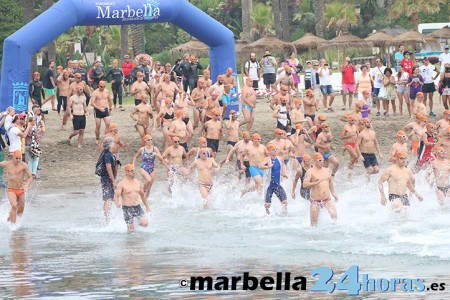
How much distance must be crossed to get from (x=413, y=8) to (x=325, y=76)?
23.4m

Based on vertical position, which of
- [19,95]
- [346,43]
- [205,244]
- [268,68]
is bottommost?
[205,244]

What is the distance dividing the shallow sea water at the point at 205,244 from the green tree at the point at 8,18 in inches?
726

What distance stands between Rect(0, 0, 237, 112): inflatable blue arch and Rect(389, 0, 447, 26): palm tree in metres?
25.4

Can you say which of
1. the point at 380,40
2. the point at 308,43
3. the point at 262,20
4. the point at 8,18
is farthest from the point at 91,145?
the point at 262,20

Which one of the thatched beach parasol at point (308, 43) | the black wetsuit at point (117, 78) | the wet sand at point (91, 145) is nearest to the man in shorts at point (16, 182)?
the wet sand at point (91, 145)

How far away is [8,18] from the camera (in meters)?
42.3

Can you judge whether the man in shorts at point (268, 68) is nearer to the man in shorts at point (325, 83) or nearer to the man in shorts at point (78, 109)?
the man in shorts at point (325, 83)

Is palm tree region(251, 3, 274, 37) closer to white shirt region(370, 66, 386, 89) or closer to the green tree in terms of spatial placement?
the green tree

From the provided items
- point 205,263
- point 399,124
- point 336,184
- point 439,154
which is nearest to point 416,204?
point 439,154

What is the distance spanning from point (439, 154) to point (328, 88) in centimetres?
1092

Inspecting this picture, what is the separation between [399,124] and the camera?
30.1 meters

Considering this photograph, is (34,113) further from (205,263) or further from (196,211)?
(205,263)

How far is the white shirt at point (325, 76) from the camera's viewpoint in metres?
31.0

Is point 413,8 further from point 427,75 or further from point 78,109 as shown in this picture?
point 78,109
